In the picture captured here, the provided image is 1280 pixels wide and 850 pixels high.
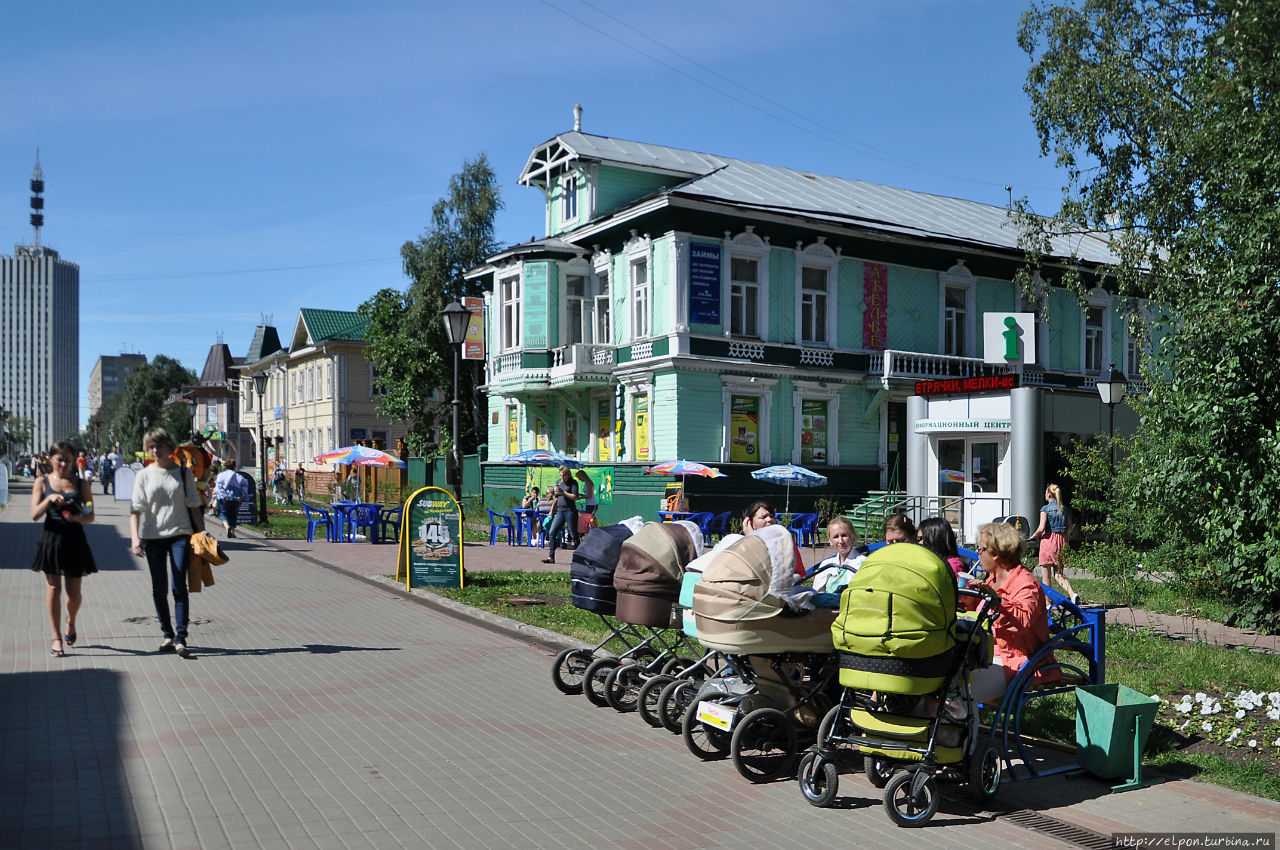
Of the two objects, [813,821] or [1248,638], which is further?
[1248,638]

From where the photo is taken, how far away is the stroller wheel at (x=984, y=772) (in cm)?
598

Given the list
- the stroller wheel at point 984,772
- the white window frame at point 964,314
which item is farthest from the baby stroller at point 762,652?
the white window frame at point 964,314

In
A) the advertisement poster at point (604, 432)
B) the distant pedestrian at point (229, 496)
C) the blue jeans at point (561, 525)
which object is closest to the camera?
the blue jeans at point (561, 525)

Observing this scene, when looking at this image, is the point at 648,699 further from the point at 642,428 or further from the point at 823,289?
the point at 823,289

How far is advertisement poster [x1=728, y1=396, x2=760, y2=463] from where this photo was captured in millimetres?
30172

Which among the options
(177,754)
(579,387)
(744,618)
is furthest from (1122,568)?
(579,387)

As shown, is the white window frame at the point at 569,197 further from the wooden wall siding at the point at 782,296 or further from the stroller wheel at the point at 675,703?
the stroller wheel at the point at 675,703

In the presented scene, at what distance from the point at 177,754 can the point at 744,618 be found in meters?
3.52

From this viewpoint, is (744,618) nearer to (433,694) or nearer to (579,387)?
(433,694)

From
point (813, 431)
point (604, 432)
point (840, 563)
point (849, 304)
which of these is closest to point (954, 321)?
point (849, 304)

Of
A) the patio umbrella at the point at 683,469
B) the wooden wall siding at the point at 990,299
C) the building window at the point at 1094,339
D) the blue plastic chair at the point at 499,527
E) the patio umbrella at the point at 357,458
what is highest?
the wooden wall siding at the point at 990,299

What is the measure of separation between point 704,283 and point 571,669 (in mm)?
21273

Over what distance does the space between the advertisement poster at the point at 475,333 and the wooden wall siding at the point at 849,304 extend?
11916 millimetres

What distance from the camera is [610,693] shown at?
8.30 meters
